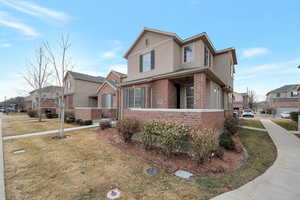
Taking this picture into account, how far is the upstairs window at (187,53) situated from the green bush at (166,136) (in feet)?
24.2

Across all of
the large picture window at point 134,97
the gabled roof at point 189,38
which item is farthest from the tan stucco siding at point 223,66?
the large picture window at point 134,97

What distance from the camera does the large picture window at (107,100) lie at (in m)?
16.4

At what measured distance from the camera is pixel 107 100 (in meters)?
16.8

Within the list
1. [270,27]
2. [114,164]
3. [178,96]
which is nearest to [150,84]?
[178,96]

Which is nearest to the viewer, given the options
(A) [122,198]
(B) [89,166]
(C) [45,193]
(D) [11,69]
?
(A) [122,198]

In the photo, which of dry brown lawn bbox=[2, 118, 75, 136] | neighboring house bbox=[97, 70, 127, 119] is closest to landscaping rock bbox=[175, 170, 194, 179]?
neighboring house bbox=[97, 70, 127, 119]

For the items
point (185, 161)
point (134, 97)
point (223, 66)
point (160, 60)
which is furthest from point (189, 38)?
point (185, 161)

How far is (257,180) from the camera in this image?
395 cm

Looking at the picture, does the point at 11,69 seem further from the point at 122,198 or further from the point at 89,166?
the point at 122,198

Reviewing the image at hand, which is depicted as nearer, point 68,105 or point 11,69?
point 11,69

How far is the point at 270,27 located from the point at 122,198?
18.6 m

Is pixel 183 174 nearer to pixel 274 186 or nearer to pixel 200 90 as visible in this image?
pixel 274 186

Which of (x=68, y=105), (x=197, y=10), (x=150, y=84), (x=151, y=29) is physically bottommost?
(x=68, y=105)

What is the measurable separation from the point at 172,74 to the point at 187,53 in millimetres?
3698
